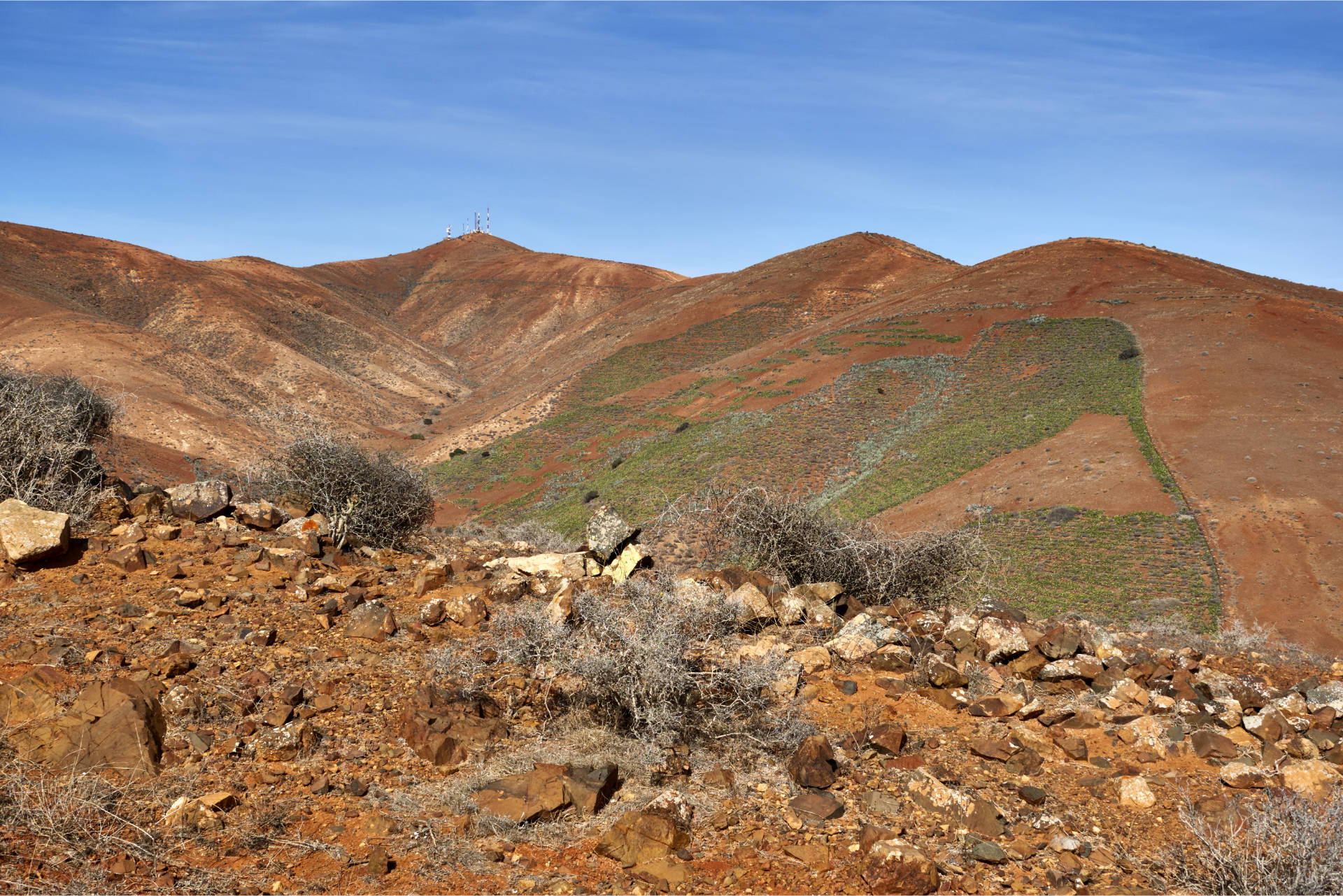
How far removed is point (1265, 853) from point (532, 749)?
414cm

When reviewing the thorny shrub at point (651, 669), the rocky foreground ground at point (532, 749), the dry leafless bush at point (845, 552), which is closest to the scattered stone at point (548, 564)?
the rocky foreground ground at point (532, 749)

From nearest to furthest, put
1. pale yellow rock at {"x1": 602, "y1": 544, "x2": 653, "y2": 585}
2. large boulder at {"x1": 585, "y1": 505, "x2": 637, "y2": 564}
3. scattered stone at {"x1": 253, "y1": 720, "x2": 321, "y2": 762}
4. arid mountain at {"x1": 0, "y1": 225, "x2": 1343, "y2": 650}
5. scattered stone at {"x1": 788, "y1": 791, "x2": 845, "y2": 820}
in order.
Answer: scattered stone at {"x1": 788, "y1": 791, "x2": 845, "y2": 820} < scattered stone at {"x1": 253, "y1": 720, "x2": 321, "y2": 762} < pale yellow rock at {"x1": 602, "y1": 544, "x2": 653, "y2": 585} < large boulder at {"x1": 585, "y1": 505, "x2": 637, "y2": 564} < arid mountain at {"x1": 0, "y1": 225, "x2": 1343, "y2": 650}

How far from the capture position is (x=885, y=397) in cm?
3259

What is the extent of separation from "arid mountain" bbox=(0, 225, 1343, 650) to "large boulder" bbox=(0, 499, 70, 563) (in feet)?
22.8

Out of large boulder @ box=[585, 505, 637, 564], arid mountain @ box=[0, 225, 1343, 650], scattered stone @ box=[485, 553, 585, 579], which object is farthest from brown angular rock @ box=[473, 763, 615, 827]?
arid mountain @ box=[0, 225, 1343, 650]

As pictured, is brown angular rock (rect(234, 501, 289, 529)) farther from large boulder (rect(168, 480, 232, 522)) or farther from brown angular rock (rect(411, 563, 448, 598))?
brown angular rock (rect(411, 563, 448, 598))

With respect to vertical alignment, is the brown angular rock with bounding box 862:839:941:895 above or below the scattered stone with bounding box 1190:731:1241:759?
below

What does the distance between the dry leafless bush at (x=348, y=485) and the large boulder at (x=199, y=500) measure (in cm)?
101

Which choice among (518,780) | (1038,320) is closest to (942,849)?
(518,780)

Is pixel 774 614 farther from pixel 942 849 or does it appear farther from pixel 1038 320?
pixel 1038 320

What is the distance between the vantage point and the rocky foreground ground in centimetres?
394

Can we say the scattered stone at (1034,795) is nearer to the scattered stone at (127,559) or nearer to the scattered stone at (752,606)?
the scattered stone at (752,606)

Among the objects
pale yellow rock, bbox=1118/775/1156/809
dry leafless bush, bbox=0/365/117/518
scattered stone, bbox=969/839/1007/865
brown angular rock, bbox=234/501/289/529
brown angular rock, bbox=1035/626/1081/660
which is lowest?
scattered stone, bbox=969/839/1007/865

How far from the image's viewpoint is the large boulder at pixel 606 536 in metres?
8.88
